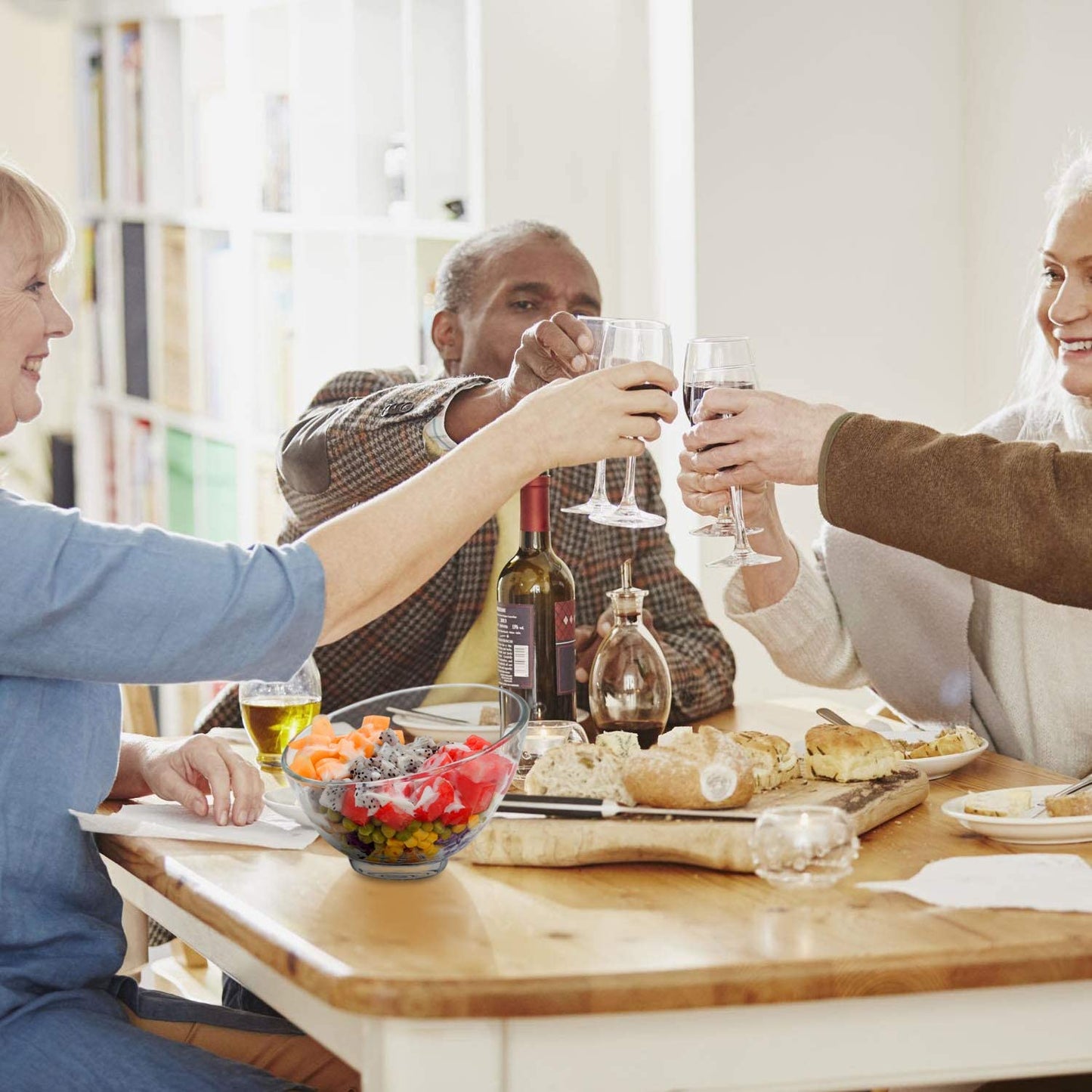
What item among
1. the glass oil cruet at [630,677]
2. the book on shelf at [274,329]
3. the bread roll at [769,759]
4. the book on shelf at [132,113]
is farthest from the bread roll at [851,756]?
the book on shelf at [132,113]

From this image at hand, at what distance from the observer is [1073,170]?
1.77 meters

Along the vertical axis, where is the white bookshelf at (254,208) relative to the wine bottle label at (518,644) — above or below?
above

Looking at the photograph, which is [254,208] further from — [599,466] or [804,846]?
[804,846]

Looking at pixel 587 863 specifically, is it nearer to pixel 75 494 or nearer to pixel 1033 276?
pixel 1033 276

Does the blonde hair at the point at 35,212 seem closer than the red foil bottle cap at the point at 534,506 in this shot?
Yes

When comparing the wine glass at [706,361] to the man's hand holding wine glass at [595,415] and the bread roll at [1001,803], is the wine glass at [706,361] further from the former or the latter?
the bread roll at [1001,803]

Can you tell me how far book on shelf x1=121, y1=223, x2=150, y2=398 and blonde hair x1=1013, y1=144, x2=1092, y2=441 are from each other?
289 centimetres

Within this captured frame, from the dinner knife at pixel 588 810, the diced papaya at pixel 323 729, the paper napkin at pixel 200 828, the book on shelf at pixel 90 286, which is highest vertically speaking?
the book on shelf at pixel 90 286

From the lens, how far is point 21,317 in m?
1.36

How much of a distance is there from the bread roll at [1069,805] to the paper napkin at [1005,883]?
0.07 metres

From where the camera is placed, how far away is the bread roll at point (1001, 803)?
4.30ft

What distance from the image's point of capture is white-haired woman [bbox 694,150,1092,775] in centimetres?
179

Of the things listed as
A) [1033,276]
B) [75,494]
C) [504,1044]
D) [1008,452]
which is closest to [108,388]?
[75,494]

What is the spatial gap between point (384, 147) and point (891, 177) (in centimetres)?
121
